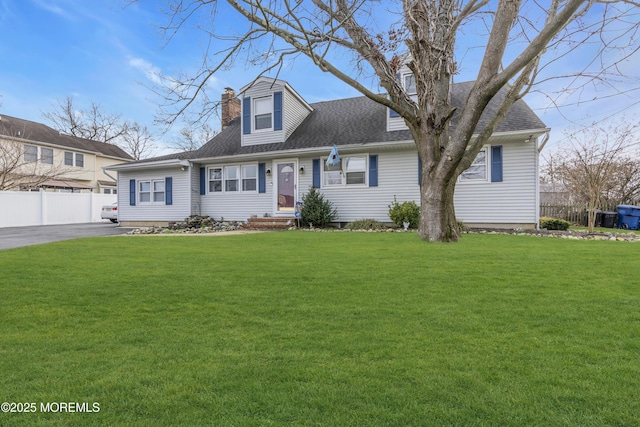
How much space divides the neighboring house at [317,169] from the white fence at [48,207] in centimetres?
622

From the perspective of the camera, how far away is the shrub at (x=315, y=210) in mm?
12266

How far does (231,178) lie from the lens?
14.4 meters

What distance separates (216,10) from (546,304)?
8.40m

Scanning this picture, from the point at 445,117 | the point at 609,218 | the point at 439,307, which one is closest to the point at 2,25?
the point at 445,117

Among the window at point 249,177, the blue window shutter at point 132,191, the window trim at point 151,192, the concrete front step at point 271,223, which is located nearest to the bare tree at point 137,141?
the blue window shutter at point 132,191

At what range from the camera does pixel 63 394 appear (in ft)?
5.95

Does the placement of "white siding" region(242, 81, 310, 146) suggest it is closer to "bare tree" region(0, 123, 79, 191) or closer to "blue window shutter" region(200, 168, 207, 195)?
"blue window shutter" region(200, 168, 207, 195)

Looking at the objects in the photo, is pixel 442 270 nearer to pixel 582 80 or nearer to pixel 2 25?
pixel 582 80

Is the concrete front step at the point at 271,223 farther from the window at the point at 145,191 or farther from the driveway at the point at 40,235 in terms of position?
the window at the point at 145,191

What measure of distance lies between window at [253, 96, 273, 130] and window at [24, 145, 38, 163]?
18722mm

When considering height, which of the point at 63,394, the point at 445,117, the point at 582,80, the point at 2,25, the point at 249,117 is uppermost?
the point at 2,25

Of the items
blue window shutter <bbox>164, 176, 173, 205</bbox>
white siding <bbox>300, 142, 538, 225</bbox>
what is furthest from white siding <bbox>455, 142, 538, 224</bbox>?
blue window shutter <bbox>164, 176, 173, 205</bbox>

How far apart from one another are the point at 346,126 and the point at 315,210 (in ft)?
12.1

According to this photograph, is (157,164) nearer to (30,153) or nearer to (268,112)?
(268,112)
